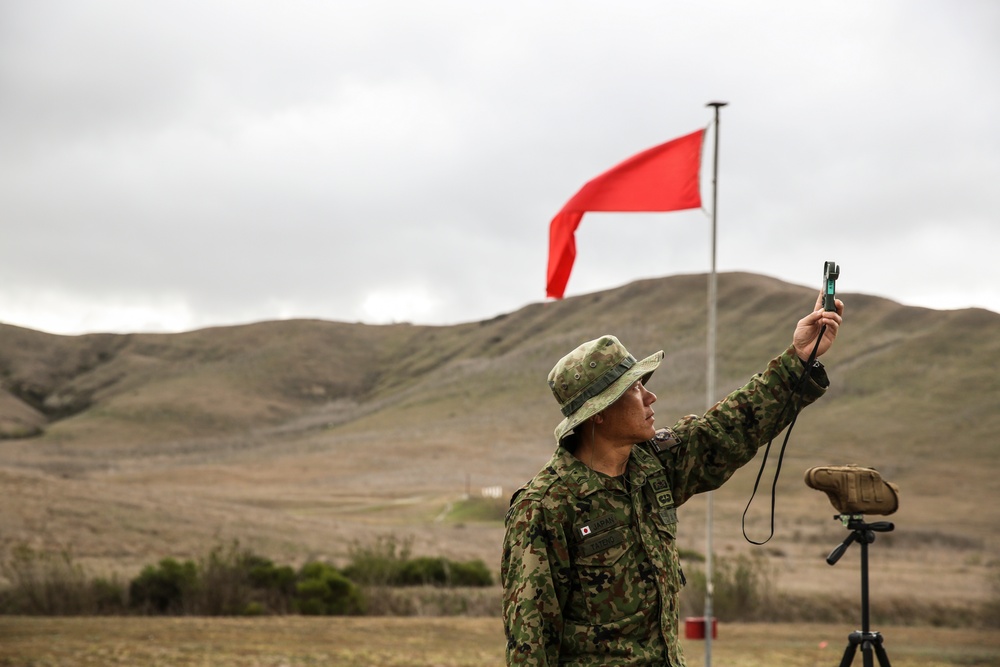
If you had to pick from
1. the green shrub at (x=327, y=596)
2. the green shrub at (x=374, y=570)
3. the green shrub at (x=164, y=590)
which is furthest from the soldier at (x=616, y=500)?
the green shrub at (x=374, y=570)

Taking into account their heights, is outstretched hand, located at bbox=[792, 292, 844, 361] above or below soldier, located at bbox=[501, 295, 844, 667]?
above

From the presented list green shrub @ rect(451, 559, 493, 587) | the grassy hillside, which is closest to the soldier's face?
green shrub @ rect(451, 559, 493, 587)

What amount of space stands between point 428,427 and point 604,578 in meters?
85.0

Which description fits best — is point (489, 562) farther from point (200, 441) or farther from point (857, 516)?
point (200, 441)

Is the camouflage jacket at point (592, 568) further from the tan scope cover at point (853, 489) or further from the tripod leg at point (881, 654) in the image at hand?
the tripod leg at point (881, 654)

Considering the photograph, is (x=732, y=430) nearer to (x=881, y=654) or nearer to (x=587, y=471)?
(x=587, y=471)

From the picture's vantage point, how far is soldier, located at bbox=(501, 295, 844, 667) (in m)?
3.21

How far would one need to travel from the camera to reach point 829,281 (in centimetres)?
361

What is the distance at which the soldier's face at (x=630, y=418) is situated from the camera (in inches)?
135

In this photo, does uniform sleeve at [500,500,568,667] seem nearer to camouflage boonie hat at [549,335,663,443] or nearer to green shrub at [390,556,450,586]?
camouflage boonie hat at [549,335,663,443]

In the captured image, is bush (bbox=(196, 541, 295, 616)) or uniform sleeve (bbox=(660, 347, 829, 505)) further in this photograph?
bush (bbox=(196, 541, 295, 616))

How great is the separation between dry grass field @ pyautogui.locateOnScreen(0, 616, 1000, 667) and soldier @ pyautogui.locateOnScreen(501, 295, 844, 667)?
852 centimetres

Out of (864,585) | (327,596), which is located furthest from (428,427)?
(864,585)

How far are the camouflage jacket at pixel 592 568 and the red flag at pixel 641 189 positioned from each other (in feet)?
22.8
